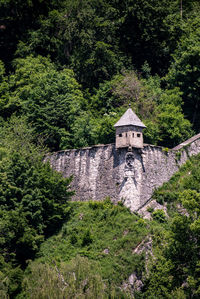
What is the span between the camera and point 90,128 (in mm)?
50500

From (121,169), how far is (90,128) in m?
7.53

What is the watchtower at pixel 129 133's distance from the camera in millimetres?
43906

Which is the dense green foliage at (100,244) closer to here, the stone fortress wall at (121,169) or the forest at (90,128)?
the forest at (90,128)

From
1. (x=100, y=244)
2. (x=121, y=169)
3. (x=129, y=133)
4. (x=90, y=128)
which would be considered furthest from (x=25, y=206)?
(x=90, y=128)

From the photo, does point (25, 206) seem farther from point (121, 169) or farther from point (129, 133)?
point (129, 133)

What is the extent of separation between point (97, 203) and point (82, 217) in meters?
1.43

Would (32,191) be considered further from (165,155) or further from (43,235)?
(165,155)

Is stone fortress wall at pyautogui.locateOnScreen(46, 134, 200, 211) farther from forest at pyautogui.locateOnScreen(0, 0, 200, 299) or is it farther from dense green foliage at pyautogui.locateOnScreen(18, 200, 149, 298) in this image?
dense green foliage at pyautogui.locateOnScreen(18, 200, 149, 298)

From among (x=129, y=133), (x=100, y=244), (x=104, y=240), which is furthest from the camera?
(x=129, y=133)

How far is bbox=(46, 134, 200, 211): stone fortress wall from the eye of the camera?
43500mm

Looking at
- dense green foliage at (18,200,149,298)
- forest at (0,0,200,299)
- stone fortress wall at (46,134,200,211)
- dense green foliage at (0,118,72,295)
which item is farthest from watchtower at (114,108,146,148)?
dense green foliage at (0,118,72,295)

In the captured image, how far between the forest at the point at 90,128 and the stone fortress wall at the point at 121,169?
84cm

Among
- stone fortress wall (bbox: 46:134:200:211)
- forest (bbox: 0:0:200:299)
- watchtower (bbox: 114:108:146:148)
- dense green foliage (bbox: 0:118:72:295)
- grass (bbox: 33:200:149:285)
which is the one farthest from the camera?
watchtower (bbox: 114:108:146:148)

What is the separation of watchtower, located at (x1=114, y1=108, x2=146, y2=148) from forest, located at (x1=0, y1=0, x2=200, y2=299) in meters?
3.91
